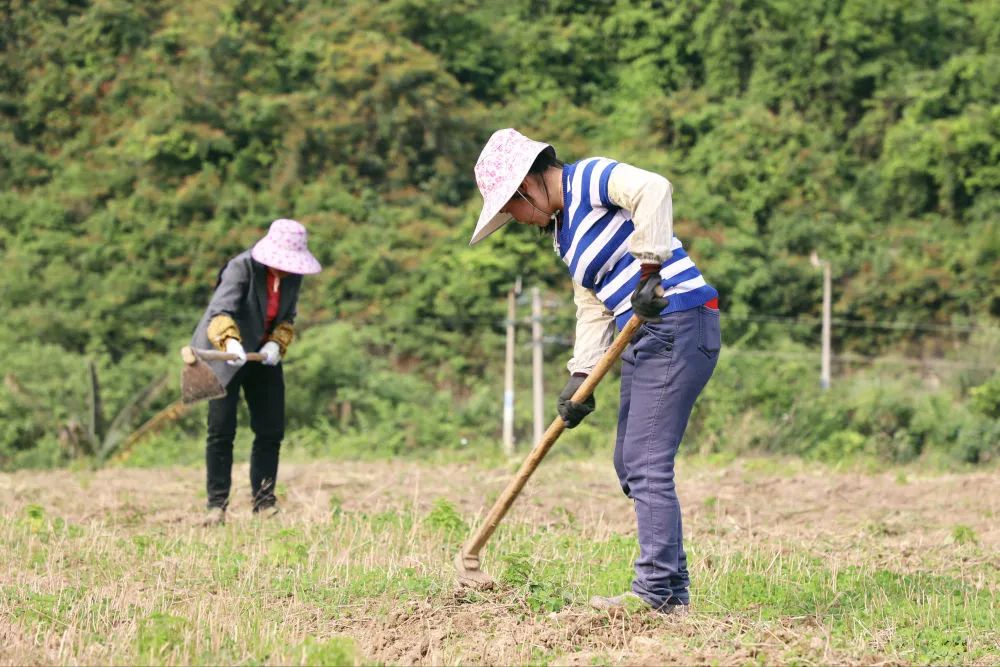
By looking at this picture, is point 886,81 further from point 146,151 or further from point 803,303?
point 146,151

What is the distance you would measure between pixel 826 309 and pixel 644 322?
70.1 feet

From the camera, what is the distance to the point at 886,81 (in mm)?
Result: 28875

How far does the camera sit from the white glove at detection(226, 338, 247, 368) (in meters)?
7.49

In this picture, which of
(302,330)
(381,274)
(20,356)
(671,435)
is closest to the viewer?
(671,435)

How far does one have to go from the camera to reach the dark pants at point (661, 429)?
485cm

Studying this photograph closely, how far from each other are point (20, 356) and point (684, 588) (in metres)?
17.0

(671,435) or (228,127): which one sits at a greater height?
(228,127)

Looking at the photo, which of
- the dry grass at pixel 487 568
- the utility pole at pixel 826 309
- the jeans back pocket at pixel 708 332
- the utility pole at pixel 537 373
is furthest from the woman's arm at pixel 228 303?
the utility pole at pixel 826 309

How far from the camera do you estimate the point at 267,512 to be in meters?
7.97

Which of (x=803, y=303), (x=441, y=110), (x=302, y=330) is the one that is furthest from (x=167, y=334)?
(x=803, y=303)

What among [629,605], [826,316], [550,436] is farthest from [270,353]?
[826,316]

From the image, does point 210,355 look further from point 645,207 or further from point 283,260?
point 645,207

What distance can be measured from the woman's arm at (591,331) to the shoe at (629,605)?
36.7 inches

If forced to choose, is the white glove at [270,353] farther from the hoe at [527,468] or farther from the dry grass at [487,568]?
the hoe at [527,468]
